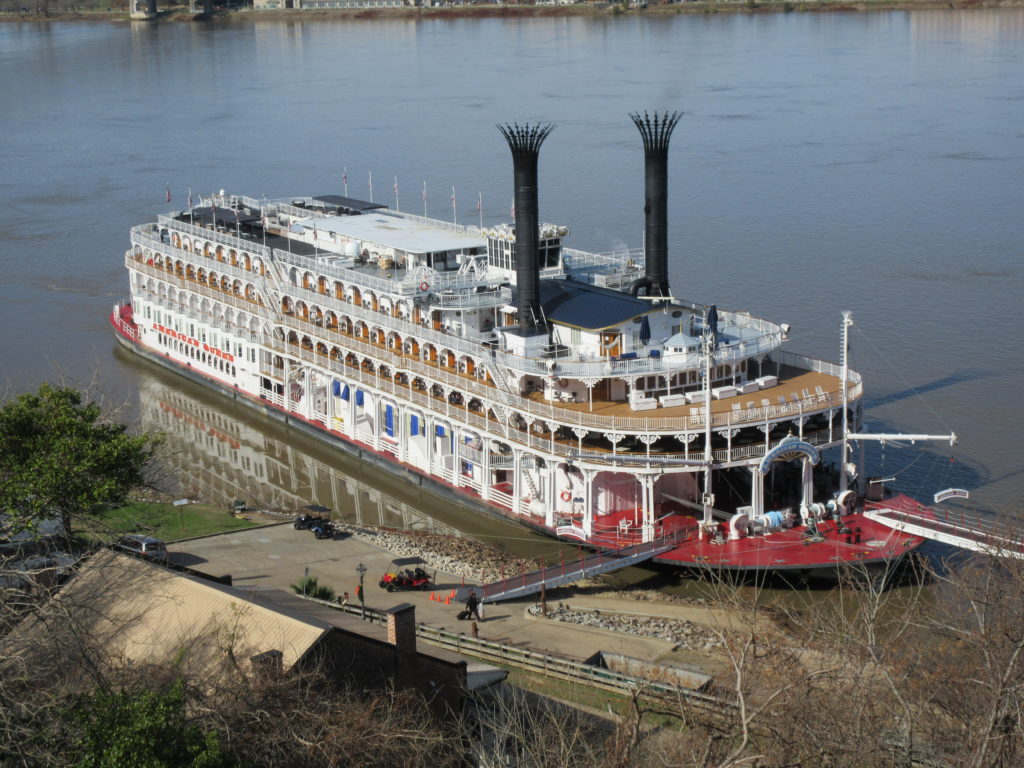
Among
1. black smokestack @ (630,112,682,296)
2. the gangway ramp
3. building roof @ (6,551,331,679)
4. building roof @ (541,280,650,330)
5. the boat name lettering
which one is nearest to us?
building roof @ (6,551,331,679)

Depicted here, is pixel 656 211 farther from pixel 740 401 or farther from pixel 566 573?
pixel 566 573

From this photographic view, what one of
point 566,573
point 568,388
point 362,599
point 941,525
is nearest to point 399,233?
point 568,388

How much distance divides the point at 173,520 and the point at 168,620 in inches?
703

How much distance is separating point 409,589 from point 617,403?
887cm

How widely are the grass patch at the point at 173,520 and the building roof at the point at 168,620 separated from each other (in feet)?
40.3

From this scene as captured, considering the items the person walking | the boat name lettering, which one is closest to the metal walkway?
the person walking

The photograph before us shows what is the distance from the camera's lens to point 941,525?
3672cm

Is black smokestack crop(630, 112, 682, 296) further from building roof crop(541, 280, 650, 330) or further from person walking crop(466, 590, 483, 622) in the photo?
person walking crop(466, 590, 483, 622)

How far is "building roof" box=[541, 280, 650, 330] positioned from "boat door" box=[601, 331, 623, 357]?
416 mm

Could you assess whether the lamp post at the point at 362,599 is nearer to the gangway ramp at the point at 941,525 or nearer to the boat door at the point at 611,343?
the boat door at the point at 611,343

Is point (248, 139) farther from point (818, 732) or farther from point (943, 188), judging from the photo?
point (818, 732)

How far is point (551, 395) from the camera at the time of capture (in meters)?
41.4

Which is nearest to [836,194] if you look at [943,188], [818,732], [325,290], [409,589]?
[943,188]

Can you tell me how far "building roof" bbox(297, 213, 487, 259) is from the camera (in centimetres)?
5047
